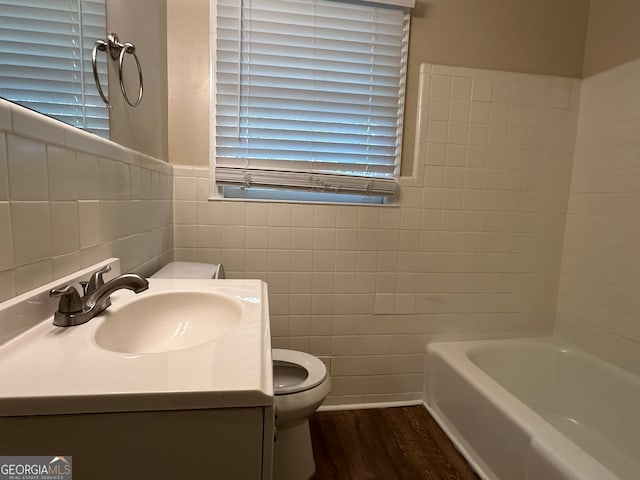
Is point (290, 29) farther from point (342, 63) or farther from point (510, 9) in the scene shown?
A: point (510, 9)

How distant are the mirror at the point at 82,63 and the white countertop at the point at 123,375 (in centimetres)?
48

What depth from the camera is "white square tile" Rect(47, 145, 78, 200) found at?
2.45 feet

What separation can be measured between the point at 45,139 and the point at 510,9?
2180mm

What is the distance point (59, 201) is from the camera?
2.55ft

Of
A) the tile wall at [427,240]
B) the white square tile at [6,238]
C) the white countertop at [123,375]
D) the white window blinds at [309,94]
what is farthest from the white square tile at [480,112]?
the white square tile at [6,238]

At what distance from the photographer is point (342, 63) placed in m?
1.75

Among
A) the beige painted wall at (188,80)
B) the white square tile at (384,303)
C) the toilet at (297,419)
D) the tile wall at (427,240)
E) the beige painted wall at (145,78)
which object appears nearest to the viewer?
the beige painted wall at (145,78)

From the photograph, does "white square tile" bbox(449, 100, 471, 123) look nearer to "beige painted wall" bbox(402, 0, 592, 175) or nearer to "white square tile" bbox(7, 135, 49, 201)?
"beige painted wall" bbox(402, 0, 592, 175)

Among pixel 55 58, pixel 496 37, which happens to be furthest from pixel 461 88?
pixel 55 58

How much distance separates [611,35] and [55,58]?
7.94ft

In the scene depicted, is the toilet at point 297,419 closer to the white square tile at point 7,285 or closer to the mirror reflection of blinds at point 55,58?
the white square tile at point 7,285

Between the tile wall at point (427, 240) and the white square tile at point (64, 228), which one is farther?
the tile wall at point (427, 240)

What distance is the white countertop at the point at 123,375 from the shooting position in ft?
1.45

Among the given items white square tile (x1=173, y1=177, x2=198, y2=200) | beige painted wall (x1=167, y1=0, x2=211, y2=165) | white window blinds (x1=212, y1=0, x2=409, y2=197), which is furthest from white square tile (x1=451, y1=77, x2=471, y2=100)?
white square tile (x1=173, y1=177, x2=198, y2=200)
